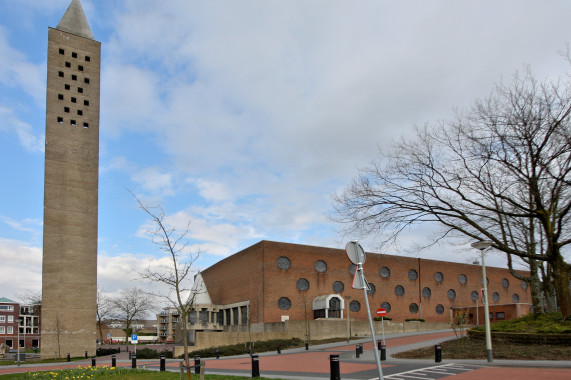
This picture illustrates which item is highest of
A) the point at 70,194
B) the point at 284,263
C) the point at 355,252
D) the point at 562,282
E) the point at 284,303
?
the point at 70,194

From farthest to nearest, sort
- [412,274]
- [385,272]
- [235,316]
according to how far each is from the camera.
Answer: [412,274]
[385,272]
[235,316]

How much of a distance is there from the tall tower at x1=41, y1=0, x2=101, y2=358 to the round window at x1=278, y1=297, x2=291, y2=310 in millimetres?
17797

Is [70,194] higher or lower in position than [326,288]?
higher

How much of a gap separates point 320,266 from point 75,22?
1462 inches

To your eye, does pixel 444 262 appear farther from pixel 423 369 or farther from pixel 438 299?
pixel 423 369

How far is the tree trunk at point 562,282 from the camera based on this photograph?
64.3 ft

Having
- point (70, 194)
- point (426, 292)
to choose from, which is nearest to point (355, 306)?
point (426, 292)

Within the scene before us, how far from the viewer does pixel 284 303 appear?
47469 millimetres

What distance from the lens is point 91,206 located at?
45094 millimetres

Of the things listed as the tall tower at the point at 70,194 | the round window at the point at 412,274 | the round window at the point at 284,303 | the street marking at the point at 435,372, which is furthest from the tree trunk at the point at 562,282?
the tall tower at the point at 70,194

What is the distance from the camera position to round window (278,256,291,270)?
47906mm

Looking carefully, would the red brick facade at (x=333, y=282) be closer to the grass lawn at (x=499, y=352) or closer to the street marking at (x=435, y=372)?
the grass lawn at (x=499, y=352)

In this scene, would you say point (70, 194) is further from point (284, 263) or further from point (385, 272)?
Answer: point (385, 272)

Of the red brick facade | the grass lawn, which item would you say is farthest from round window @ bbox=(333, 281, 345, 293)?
the grass lawn
